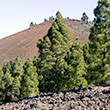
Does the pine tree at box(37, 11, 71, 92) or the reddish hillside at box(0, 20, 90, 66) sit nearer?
the pine tree at box(37, 11, 71, 92)

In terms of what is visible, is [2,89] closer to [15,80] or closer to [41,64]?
[15,80]

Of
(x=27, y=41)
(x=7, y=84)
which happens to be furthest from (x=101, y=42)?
(x=27, y=41)

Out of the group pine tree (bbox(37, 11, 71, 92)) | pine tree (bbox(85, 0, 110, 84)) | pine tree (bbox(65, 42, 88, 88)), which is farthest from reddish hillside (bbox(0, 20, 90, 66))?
pine tree (bbox(85, 0, 110, 84))

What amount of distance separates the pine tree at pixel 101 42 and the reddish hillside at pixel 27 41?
200ft

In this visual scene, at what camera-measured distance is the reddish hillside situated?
287ft

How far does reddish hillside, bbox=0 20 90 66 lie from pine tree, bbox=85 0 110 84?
61.0m

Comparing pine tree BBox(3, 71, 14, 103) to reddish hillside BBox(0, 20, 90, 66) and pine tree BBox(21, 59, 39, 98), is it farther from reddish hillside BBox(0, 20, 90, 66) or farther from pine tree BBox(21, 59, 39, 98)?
reddish hillside BBox(0, 20, 90, 66)

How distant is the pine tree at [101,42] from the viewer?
22.0 meters

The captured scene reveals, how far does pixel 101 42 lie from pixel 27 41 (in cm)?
7749

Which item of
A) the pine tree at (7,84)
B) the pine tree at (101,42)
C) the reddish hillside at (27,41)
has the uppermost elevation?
the reddish hillside at (27,41)

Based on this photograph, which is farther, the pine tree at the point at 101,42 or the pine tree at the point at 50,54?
the pine tree at the point at 50,54

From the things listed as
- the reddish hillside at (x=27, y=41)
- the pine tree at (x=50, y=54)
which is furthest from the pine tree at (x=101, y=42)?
the reddish hillside at (x=27, y=41)

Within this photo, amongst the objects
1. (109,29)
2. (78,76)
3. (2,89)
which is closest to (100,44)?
(109,29)

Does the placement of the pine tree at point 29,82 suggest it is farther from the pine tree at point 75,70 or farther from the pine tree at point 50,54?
the pine tree at point 75,70
